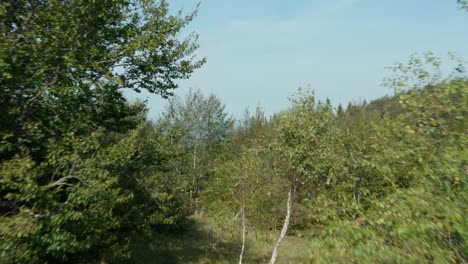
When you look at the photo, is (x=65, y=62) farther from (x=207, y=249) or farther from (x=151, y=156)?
(x=207, y=249)

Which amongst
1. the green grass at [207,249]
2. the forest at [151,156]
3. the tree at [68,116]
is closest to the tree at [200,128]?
the green grass at [207,249]

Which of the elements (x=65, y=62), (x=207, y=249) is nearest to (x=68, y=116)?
(x=65, y=62)

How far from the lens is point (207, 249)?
29.3 meters

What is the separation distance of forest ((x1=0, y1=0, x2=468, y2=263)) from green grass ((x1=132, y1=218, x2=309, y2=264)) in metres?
1.63

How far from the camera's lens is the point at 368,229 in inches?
240

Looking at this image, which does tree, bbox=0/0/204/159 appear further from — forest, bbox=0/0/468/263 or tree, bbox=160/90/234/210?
tree, bbox=160/90/234/210

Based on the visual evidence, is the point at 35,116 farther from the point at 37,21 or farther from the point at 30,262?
the point at 30,262

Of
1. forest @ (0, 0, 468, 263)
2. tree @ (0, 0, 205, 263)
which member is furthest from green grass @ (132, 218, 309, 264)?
tree @ (0, 0, 205, 263)

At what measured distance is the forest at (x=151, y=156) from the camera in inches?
238

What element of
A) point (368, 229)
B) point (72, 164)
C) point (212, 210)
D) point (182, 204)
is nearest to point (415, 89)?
point (368, 229)

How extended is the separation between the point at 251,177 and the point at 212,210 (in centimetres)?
567

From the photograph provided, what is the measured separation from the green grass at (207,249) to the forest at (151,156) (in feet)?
5.33

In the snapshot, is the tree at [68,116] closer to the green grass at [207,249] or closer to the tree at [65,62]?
the tree at [65,62]

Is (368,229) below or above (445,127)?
below
